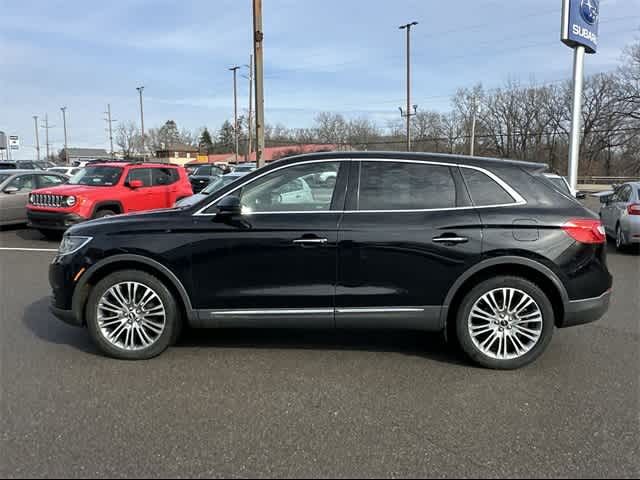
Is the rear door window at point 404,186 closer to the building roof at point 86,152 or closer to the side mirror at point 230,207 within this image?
the side mirror at point 230,207

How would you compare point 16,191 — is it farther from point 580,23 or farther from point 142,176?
point 580,23

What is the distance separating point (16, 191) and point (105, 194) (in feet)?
11.1

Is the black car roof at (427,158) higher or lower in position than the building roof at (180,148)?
lower

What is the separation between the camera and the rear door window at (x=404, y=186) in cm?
412

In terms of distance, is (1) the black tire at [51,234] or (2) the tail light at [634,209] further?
(1) the black tire at [51,234]

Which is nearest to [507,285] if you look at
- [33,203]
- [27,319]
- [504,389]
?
[504,389]

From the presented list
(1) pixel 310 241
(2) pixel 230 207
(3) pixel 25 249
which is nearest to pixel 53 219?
(3) pixel 25 249

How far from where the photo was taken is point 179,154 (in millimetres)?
103500

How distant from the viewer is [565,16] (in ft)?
48.4

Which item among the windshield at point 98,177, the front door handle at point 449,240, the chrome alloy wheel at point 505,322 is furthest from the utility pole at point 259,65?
the chrome alloy wheel at point 505,322

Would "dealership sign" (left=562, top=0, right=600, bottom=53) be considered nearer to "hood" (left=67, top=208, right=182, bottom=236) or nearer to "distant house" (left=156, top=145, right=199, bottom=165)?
"hood" (left=67, top=208, right=182, bottom=236)

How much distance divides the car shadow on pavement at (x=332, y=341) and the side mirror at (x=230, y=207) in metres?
1.33

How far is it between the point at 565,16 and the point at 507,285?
1405 cm

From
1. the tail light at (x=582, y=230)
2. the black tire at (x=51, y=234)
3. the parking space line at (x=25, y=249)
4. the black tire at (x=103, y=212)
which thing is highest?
the tail light at (x=582, y=230)
